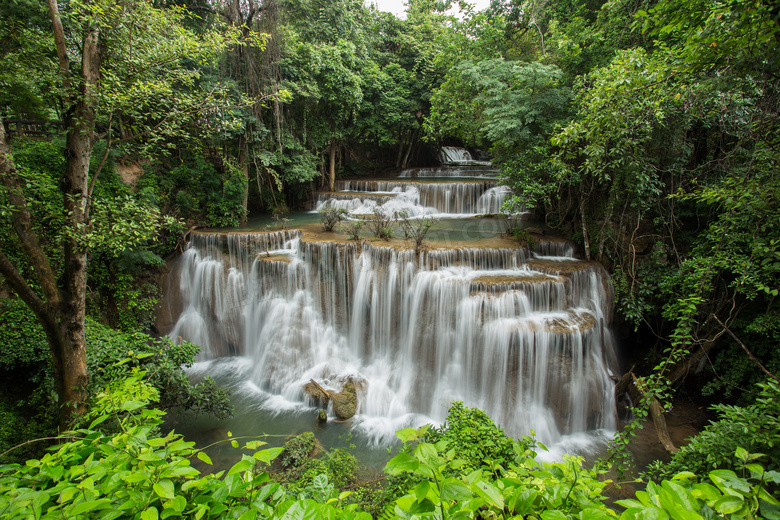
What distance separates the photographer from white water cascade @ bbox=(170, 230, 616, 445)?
22.7ft

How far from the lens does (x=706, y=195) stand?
4742 mm

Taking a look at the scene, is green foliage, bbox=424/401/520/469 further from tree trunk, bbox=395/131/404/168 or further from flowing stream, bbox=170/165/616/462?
tree trunk, bbox=395/131/404/168

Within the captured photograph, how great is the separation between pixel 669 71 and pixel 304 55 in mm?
11844

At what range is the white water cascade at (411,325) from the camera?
691 centimetres

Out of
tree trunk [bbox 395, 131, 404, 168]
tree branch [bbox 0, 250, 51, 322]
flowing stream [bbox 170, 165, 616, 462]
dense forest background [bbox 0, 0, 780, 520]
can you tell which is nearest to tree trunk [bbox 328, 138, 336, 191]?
dense forest background [bbox 0, 0, 780, 520]

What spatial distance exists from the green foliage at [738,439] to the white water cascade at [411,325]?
143 inches

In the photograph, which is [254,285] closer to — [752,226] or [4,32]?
[4,32]

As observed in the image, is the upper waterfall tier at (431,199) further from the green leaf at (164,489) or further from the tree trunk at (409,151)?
the green leaf at (164,489)

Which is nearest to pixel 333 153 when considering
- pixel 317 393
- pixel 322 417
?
pixel 317 393

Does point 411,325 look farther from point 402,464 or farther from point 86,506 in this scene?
point 86,506

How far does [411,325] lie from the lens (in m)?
8.14

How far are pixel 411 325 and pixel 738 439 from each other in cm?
589

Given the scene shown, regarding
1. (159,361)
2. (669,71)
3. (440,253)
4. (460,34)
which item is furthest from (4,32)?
(460,34)

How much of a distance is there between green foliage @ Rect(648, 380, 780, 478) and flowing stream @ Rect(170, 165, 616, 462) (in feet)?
12.0
